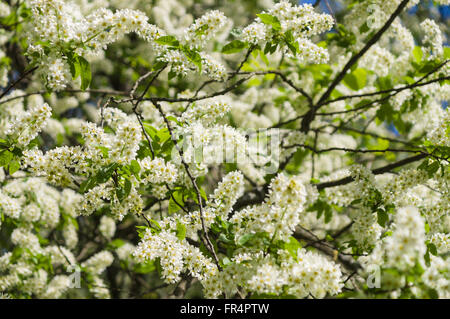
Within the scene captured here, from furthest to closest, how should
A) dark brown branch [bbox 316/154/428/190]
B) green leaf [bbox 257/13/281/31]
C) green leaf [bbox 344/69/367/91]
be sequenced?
green leaf [bbox 344/69/367/91], dark brown branch [bbox 316/154/428/190], green leaf [bbox 257/13/281/31]

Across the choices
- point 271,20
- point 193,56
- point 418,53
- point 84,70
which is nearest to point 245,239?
point 193,56

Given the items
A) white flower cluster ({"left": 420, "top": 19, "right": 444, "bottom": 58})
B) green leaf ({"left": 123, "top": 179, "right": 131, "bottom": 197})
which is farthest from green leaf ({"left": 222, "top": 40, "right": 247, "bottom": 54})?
white flower cluster ({"left": 420, "top": 19, "right": 444, "bottom": 58})

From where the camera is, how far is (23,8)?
466cm

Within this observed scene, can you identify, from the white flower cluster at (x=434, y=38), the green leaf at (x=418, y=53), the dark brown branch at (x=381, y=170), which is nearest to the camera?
the dark brown branch at (x=381, y=170)

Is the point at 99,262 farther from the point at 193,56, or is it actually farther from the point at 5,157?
the point at 193,56

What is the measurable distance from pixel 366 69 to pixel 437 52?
2.62ft

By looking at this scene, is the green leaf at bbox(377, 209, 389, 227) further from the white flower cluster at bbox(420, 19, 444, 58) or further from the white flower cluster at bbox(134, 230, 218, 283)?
the white flower cluster at bbox(420, 19, 444, 58)

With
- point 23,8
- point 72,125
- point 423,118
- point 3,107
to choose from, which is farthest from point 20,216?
point 423,118

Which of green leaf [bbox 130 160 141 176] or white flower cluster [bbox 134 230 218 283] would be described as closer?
white flower cluster [bbox 134 230 218 283]

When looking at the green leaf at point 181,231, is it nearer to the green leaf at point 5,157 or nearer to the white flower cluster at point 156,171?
the white flower cluster at point 156,171

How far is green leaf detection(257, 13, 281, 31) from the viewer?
2541mm

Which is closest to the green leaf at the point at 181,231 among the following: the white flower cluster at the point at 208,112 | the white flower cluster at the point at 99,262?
the white flower cluster at the point at 208,112

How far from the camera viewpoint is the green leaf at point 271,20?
8.34 feet

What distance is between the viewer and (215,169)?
4.59 meters
